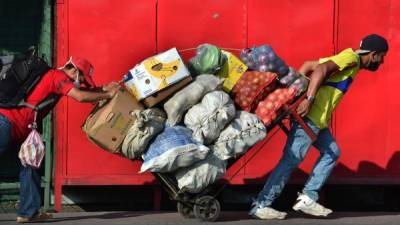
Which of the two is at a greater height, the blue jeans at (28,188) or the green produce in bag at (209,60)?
the green produce in bag at (209,60)

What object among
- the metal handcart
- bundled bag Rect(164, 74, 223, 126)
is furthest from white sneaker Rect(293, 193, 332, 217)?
bundled bag Rect(164, 74, 223, 126)

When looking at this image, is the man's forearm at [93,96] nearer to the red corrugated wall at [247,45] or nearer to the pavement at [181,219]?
the pavement at [181,219]

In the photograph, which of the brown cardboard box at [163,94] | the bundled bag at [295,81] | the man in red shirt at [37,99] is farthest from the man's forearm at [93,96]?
the bundled bag at [295,81]

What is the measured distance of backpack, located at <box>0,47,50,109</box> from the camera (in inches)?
278

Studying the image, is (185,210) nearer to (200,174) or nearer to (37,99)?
(200,174)

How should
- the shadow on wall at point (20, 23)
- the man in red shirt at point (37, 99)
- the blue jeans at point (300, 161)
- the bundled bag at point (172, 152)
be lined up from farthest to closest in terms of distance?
the shadow on wall at point (20, 23)
the blue jeans at point (300, 161)
the man in red shirt at point (37, 99)
the bundled bag at point (172, 152)

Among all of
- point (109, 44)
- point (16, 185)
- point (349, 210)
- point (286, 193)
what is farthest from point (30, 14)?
point (349, 210)

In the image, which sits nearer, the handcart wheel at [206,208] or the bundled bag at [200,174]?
the bundled bag at [200,174]

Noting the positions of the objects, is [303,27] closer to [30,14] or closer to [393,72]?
[393,72]

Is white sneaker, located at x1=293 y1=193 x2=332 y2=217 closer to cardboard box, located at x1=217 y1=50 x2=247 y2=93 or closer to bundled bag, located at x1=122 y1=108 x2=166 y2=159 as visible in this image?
cardboard box, located at x1=217 y1=50 x2=247 y2=93

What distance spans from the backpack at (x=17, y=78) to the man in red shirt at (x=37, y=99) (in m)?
0.05

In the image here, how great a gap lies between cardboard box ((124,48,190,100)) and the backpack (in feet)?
2.66

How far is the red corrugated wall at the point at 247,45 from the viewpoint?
843 centimetres

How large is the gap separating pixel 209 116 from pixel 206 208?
2.68 ft
